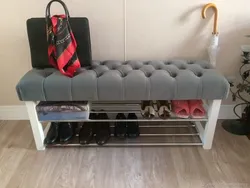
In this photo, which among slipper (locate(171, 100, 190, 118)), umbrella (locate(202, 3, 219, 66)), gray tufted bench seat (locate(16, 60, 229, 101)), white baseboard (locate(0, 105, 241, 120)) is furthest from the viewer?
white baseboard (locate(0, 105, 241, 120))

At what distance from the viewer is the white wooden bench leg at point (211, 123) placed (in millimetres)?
1428

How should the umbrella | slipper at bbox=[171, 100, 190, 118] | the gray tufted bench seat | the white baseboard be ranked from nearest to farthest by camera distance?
1. the gray tufted bench seat
2. slipper at bbox=[171, 100, 190, 118]
3. the umbrella
4. the white baseboard

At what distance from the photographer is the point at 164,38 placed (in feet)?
5.64

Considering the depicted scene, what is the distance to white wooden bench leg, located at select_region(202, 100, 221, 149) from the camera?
1428 millimetres

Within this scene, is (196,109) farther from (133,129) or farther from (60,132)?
(60,132)

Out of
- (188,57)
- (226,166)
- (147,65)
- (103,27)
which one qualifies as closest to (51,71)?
(103,27)

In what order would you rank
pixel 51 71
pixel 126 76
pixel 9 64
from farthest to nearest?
1. pixel 9 64
2. pixel 51 71
3. pixel 126 76

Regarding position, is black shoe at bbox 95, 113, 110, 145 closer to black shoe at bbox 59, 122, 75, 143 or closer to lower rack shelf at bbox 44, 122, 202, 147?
lower rack shelf at bbox 44, 122, 202, 147

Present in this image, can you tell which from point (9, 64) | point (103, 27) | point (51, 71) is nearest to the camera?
point (51, 71)

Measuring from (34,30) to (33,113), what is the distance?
1.77 ft

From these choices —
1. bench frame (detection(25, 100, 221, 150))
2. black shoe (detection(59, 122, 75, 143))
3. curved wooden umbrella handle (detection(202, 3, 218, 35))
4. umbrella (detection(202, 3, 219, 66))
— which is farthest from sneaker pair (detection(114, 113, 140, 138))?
curved wooden umbrella handle (detection(202, 3, 218, 35))

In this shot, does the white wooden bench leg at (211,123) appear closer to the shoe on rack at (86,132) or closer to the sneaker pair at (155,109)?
the sneaker pair at (155,109)

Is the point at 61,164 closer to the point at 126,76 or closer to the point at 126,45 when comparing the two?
the point at 126,76

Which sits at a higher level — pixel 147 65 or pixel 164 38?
pixel 164 38
